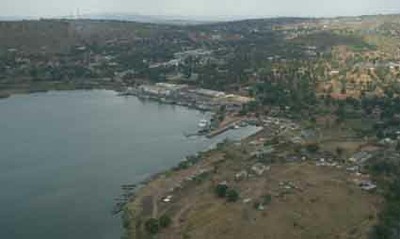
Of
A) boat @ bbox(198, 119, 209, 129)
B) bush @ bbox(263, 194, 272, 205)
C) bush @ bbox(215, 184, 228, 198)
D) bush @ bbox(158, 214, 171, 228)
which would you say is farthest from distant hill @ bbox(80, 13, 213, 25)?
bush @ bbox(158, 214, 171, 228)

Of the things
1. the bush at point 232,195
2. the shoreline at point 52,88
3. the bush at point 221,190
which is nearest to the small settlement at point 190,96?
the shoreline at point 52,88

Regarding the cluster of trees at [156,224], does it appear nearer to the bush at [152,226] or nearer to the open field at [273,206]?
the bush at [152,226]

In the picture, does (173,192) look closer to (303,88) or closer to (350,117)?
(350,117)

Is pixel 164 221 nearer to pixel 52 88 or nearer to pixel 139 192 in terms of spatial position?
pixel 139 192

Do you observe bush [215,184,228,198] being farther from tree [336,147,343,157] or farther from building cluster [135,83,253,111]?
building cluster [135,83,253,111]

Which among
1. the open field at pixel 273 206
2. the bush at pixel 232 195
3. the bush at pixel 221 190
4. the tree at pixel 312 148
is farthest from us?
the tree at pixel 312 148

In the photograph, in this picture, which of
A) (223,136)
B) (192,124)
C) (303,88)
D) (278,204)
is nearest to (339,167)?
(278,204)
